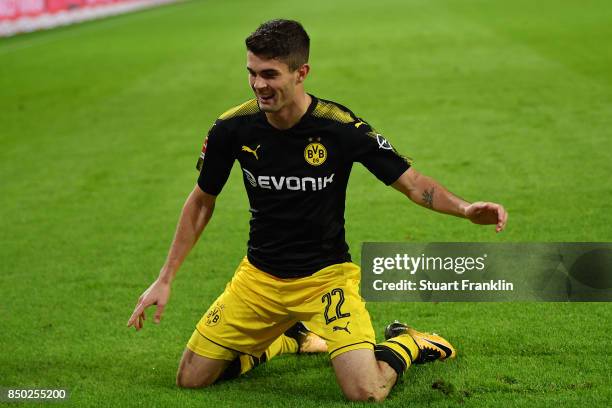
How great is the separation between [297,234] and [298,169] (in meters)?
0.37

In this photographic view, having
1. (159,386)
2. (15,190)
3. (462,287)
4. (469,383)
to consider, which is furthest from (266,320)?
(15,190)

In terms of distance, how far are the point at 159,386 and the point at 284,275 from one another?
91 centimetres

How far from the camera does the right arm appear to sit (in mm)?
5328

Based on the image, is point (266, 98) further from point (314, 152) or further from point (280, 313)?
point (280, 313)

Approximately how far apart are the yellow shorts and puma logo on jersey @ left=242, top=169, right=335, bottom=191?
46 cm

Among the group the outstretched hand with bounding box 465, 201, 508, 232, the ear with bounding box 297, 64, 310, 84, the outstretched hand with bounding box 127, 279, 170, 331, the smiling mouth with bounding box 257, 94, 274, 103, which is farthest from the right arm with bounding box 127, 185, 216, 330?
the outstretched hand with bounding box 465, 201, 508, 232

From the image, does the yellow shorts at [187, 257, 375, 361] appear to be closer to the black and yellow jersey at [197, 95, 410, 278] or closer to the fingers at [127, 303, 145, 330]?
the black and yellow jersey at [197, 95, 410, 278]

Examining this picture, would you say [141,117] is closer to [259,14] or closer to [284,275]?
[284,275]

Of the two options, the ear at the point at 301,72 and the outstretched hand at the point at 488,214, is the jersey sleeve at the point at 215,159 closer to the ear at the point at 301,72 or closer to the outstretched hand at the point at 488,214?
the ear at the point at 301,72

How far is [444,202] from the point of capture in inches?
207

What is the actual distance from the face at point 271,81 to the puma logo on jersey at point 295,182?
42 centimetres

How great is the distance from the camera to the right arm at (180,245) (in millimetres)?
5328

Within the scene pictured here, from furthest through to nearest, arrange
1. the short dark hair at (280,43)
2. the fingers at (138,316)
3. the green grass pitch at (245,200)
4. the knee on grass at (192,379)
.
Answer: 1. the green grass pitch at (245,200)
2. the knee on grass at (192,379)
3. the fingers at (138,316)
4. the short dark hair at (280,43)

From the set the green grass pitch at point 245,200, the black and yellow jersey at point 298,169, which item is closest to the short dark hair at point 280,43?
the black and yellow jersey at point 298,169
